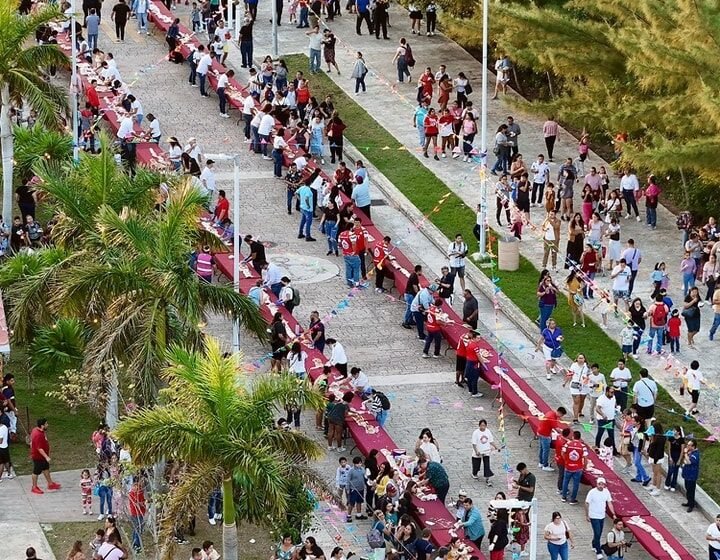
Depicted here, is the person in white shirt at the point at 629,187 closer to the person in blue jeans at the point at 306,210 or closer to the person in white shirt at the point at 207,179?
the person in blue jeans at the point at 306,210

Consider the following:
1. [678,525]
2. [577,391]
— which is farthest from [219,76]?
[678,525]

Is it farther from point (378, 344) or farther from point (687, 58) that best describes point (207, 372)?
point (687, 58)

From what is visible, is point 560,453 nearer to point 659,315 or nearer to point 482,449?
point 482,449

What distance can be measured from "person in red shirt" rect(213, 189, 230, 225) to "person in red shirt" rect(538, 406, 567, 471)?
11.2 m

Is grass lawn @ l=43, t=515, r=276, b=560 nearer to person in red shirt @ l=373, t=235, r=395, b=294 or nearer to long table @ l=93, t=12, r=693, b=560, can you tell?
long table @ l=93, t=12, r=693, b=560

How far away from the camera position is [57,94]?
144 feet

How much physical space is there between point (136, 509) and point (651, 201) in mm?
17802

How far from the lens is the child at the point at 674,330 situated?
39.9 metres

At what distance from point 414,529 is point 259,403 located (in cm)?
439

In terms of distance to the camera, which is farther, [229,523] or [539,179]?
[539,179]

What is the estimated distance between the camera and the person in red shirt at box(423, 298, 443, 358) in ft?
133

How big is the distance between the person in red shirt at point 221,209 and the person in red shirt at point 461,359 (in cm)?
763

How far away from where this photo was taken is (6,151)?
44688mm

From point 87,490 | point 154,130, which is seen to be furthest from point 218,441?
point 154,130
